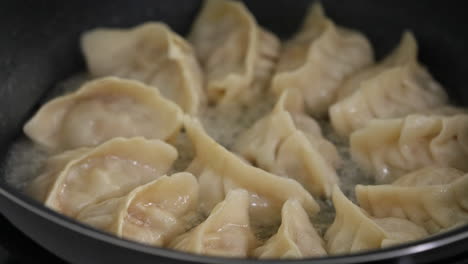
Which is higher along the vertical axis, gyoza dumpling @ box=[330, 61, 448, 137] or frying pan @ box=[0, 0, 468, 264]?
frying pan @ box=[0, 0, 468, 264]

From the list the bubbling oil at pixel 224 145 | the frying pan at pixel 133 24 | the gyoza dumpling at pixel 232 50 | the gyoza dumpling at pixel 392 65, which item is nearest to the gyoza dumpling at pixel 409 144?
the bubbling oil at pixel 224 145

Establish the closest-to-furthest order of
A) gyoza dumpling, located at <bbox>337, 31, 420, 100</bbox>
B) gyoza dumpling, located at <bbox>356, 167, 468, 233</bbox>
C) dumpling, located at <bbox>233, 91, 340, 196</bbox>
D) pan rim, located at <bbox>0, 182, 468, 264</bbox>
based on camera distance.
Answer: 1. pan rim, located at <bbox>0, 182, 468, 264</bbox>
2. gyoza dumpling, located at <bbox>356, 167, 468, 233</bbox>
3. dumpling, located at <bbox>233, 91, 340, 196</bbox>
4. gyoza dumpling, located at <bbox>337, 31, 420, 100</bbox>

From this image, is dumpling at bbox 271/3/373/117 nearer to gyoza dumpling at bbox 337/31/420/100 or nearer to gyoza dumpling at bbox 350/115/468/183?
gyoza dumpling at bbox 337/31/420/100

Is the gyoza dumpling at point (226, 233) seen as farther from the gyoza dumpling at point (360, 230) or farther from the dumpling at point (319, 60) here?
the dumpling at point (319, 60)

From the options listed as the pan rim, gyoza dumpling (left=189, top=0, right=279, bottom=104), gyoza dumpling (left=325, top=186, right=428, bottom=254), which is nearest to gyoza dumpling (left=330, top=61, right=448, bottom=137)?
gyoza dumpling (left=189, top=0, right=279, bottom=104)

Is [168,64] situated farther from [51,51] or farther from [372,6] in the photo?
[372,6]

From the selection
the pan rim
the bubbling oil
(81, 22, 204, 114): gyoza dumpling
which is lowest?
the bubbling oil

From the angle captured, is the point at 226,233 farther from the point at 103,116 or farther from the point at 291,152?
the point at 103,116
